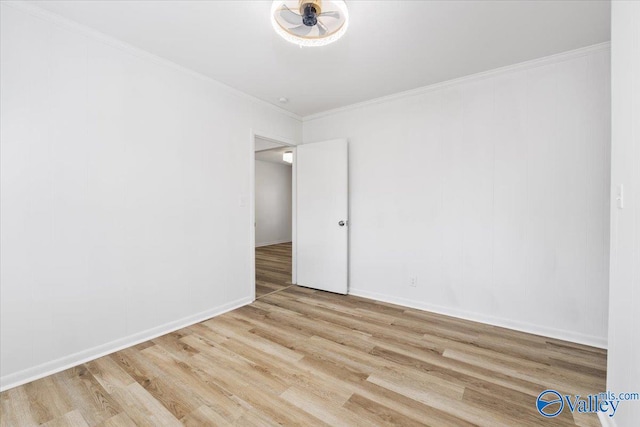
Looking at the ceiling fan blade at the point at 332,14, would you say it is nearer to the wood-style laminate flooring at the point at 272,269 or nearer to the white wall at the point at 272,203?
the wood-style laminate flooring at the point at 272,269

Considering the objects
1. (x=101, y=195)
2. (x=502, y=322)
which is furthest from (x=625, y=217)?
(x=101, y=195)

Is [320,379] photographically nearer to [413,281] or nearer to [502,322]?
[413,281]

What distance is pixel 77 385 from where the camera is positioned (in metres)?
1.81

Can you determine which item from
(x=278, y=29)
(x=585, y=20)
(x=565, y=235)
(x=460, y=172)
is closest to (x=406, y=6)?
(x=278, y=29)

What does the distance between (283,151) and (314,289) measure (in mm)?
3796

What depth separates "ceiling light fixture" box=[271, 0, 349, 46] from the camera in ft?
5.34

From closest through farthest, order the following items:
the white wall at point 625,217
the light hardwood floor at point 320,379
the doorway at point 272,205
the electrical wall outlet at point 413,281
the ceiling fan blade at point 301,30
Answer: the white wall at point 625,217 < the light hardwood floor at point 320,379 < the ceiling fan blade at point 301,30 < the electrical wall outlet at point 413,281 < the doorway at point 272,205

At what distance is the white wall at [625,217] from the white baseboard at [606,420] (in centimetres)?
6

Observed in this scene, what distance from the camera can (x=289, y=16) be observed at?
5.65 ft

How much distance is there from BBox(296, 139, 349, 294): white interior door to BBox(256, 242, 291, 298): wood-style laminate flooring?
44 centimetres

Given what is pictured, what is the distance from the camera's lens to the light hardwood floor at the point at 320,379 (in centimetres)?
155

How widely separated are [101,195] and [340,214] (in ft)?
8.30

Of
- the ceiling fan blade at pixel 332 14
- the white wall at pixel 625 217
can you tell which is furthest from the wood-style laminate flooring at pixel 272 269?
the white wall at pixel 625 217

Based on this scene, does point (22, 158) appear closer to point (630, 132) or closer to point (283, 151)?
point (630, 132)
